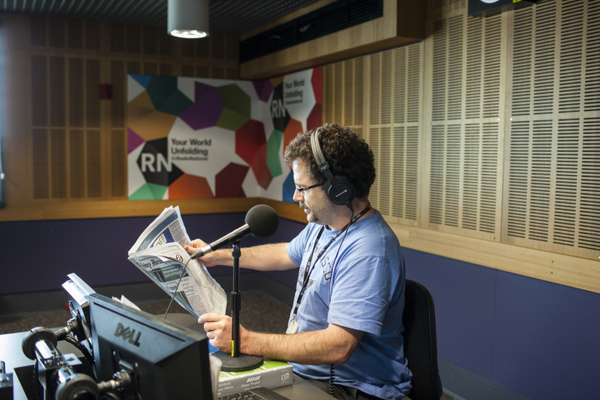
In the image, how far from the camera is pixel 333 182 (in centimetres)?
180

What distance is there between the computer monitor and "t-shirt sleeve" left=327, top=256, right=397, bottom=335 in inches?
26.2

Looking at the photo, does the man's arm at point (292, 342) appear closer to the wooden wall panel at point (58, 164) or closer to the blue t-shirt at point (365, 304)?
the blue t-shirt at point (365, 304)

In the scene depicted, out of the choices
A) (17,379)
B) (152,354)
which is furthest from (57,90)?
(152,354)

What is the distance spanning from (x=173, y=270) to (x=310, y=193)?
0.49 m

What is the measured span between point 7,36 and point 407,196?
355 cm

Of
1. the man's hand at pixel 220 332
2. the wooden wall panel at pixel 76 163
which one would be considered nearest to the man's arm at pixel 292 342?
the man's hand at pixel 220 332

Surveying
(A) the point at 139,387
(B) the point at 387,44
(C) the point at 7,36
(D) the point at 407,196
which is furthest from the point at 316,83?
(A) the point at 139,387

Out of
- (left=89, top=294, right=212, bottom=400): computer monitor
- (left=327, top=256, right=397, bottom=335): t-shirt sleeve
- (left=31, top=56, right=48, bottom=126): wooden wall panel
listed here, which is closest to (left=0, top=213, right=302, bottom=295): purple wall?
(left=31, top=56, right=48, bottom=126): wooden wall panel

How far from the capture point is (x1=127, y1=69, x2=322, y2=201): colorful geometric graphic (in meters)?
5.27

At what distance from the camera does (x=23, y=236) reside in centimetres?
491

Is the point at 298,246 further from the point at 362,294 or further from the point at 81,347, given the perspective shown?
the point at 81,347

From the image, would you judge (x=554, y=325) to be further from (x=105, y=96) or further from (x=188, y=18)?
(x=105, y=96)

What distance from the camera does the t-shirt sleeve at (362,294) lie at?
1599mm

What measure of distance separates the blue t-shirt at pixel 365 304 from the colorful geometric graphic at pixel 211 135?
3.24m
